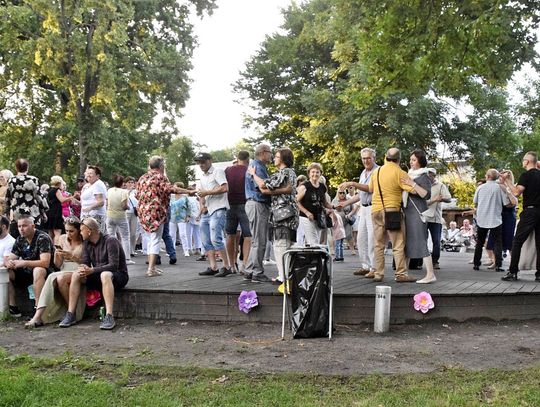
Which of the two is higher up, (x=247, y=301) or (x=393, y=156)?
(x=393, y=156)

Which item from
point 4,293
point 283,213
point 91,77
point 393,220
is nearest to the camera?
point 283,213

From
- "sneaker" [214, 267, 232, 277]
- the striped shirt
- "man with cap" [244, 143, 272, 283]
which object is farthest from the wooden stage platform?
the striped shirt

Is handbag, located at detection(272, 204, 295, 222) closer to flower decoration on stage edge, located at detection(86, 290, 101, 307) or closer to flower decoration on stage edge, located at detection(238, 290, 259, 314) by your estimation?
flower decoration on stage edge, located at detection(238, 290, 259, 314)

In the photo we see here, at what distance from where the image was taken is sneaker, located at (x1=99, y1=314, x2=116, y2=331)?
264 inches

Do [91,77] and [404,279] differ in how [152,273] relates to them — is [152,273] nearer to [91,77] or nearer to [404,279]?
[404,279]

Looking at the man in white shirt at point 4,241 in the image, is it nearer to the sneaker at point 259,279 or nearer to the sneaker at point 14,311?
the sneaker at point 14,311

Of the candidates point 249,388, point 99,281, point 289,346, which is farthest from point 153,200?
point 249,388

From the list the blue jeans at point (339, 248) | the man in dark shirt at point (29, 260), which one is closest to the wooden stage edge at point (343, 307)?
the man in dark shirt at point (29, 260)

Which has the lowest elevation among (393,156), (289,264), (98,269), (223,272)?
(223,272)

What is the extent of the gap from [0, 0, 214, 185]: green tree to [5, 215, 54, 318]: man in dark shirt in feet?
44.0

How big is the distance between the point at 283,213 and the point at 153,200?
8.65 feet

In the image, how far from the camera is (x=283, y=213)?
23.4 feet

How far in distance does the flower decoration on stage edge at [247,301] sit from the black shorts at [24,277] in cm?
284

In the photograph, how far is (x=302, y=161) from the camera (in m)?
34.0
